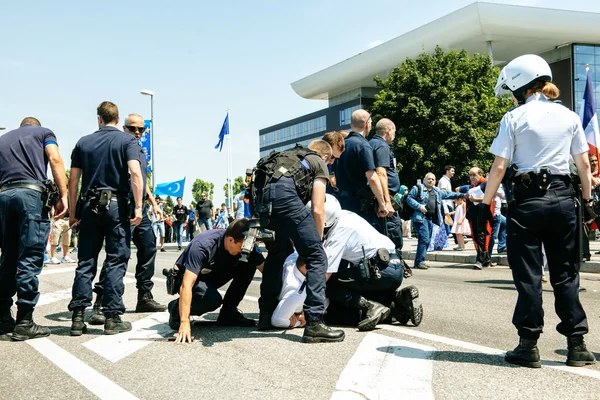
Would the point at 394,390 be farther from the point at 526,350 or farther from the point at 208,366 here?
the point at 208,366

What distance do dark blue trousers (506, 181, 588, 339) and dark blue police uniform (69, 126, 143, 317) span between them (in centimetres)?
314

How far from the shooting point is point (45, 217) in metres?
5.40

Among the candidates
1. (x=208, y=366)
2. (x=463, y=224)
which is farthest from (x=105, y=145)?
(x=463, y=224)

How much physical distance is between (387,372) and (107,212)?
2778mm

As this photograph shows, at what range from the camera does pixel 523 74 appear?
4.14 metres

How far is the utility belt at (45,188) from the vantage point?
5312mm

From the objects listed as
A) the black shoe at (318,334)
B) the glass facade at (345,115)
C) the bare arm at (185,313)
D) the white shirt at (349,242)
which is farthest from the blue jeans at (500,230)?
the glass facade at (345,115)

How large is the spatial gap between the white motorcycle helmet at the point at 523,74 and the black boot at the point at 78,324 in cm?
373

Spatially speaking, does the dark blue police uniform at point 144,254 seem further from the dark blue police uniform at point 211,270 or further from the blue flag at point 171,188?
the blue flag at point 171,188

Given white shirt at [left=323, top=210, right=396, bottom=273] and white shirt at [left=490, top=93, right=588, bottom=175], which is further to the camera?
white shirt at [left=323, top=210, right=396, bottom=273]

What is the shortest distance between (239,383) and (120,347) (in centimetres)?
149

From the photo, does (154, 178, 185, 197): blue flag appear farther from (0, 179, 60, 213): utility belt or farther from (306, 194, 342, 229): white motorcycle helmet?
(306, 194, 342, 229): white motorcycle helmet

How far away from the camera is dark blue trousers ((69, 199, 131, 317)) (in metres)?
5.29

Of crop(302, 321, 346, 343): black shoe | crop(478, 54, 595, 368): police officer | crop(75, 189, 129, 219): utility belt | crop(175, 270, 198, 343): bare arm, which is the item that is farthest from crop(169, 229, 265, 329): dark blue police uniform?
crop(478, 54, 595, 368): police officer
